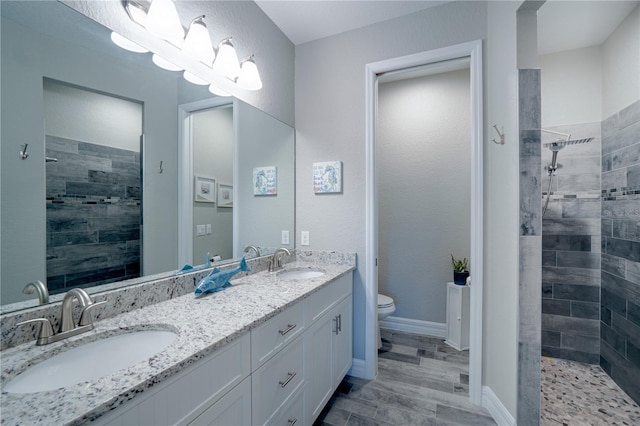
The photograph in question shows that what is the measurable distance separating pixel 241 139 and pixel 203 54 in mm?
530

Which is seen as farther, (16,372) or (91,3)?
(91,3)

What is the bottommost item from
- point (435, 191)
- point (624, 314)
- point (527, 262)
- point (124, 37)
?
point (624, 314)

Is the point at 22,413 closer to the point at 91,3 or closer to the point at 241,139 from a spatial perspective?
the point at 91,3

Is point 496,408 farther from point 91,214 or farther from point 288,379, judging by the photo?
point 91,214

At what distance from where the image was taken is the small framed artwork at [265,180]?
2016 mm

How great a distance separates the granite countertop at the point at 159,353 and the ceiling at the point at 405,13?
1.89 metres

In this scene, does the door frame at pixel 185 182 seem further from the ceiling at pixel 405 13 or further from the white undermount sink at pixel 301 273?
the ceiling at pixel 405 13

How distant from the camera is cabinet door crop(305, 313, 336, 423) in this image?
1451 millimetres

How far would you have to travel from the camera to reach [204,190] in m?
1.58

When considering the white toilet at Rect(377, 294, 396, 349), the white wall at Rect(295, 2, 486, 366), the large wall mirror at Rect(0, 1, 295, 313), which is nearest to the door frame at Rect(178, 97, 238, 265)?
the large wall mirror at Rect(0, 1, 295, 313)

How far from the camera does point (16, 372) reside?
26.8 inches

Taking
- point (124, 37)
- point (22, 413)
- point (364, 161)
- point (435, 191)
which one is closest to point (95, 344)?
point (22, 413)

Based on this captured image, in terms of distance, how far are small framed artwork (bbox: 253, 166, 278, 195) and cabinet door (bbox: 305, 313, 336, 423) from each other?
101 cm

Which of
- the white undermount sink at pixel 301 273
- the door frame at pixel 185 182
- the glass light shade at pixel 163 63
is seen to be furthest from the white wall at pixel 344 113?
the glass light shade at pixel 163 63
